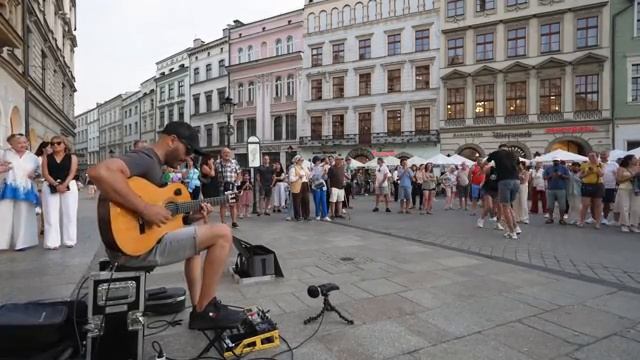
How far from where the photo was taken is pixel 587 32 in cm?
2716

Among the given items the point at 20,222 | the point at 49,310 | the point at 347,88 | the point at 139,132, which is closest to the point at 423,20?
the point at 347,88

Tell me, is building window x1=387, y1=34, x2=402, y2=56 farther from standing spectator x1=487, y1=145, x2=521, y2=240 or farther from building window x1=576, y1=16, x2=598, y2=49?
standing spectator x1=487, y1=145, x2=521, y2=240

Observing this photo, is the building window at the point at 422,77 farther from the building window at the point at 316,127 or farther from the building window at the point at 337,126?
the building window at the point at 316,127

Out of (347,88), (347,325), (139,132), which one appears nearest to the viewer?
(347,325)

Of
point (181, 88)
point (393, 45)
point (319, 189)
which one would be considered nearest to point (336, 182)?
point (319, 189)

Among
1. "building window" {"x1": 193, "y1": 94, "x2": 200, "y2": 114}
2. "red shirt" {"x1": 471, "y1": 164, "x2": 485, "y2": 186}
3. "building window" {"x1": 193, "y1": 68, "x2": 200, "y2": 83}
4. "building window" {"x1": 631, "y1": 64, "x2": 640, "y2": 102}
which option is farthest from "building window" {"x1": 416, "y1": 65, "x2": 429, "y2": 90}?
"building window" {"x1": 193, "y1": 68, "x2": 200, "y2": 83}

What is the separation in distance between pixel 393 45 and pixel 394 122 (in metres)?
6.90

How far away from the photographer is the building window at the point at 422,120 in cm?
3266

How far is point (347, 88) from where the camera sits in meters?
35.9

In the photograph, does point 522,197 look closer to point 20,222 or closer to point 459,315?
point 459,315

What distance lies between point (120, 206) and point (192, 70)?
168 feet

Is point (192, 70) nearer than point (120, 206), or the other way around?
point (120, 206)

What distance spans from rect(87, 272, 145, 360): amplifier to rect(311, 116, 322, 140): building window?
34968 millimetres

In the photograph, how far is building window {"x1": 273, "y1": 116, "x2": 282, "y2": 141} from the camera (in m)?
39.9
